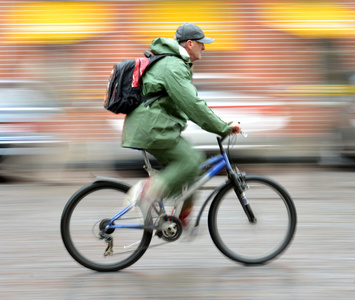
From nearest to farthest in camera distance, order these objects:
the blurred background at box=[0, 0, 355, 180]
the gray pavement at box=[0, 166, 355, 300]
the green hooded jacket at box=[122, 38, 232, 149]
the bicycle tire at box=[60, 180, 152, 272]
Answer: the gray pavement at box=[0, 166, 355, 300]
the green hooded jacket at box=[122, 38, 232, 149]
the bicycle tire at box=[60, 180, 152, 272]
the blurred background at box=[0, 0, 355, 180]

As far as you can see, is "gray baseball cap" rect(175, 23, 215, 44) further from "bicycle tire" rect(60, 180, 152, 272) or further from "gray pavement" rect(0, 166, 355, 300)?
"gray pavement" rect(0, 166, 355, 300)

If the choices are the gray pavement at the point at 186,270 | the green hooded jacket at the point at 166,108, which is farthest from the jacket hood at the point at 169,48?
the gray pavement at the point at 186,270

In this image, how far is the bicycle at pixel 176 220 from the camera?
17.4ft

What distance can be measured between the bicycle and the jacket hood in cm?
68

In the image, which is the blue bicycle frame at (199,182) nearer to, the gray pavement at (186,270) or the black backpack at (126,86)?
the gray pavement at (186,270)

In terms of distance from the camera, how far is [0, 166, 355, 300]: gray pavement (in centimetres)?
489

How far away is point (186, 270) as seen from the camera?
5.44 meters

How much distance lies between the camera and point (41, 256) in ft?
19.5

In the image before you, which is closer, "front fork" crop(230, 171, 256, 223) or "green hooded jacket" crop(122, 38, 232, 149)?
"green hooded jacket" crop(122, 38, 232, 149)

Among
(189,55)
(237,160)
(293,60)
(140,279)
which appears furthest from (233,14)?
(140,279)

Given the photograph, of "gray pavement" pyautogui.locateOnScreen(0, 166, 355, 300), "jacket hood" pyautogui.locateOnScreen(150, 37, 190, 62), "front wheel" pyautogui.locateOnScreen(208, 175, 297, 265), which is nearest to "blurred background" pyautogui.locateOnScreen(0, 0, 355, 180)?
"gray pavement" pyautogui.locateOnScreen(0, 166, 355, 300)

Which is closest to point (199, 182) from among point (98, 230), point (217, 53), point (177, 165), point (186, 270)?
point (177, 165)

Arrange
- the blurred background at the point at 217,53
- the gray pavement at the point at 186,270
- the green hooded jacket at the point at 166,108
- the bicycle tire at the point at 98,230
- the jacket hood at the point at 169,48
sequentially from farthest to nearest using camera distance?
the blurred background at the point at 217,53 → the bicycle tire at the point at 98,230 → the jacket hood at the point at 169,48 → the green hooded jacket at the point at 166,108 → the gray pavement at the point at 186,270

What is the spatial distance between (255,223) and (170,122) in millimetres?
1031
